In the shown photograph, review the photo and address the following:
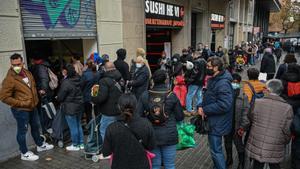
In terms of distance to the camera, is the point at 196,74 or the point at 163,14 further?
the point at 163,14

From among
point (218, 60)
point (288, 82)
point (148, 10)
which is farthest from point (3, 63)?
point (148, 10)

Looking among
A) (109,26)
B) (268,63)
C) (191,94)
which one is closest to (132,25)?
(109,26)

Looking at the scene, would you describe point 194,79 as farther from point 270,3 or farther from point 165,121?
point 270,3

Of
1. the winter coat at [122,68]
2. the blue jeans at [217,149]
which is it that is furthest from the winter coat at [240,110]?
the winter coat at [122,68]

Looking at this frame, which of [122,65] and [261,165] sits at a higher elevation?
[122,65]

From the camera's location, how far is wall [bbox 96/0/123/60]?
24.2 feet

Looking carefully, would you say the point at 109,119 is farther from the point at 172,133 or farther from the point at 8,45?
the point at 8,45

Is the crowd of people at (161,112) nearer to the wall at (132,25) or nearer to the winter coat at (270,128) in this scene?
the winter coat at (270,128)

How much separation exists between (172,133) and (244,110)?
116cm

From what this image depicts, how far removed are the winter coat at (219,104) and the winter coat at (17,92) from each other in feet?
9.70

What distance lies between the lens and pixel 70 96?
15.7 feet

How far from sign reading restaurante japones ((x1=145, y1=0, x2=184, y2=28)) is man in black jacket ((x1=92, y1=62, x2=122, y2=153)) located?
570 centimetres

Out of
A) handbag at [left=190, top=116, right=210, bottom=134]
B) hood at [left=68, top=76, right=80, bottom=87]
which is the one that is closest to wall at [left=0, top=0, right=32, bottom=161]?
hood at [left=68, top=76, right=80, bottom=87]

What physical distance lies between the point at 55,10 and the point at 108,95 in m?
2.88
